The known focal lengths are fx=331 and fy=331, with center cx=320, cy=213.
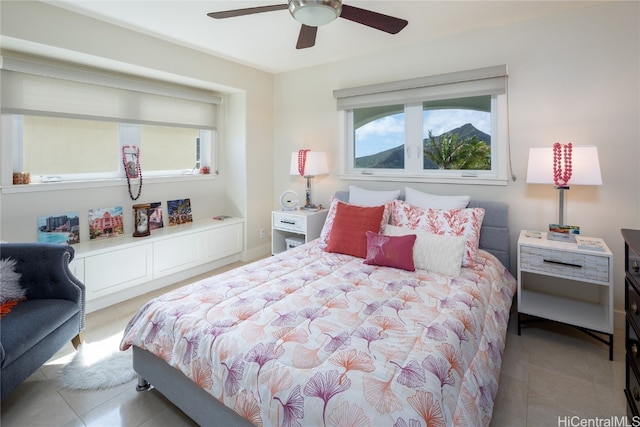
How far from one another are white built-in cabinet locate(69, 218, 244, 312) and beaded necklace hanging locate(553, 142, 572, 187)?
329cm

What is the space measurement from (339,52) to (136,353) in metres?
3.23

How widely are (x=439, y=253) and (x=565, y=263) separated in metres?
0.84

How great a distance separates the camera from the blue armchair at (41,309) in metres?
1.72

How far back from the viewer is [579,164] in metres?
2.31

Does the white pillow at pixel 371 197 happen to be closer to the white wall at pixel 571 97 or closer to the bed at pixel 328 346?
the white wall at pixel 571 97

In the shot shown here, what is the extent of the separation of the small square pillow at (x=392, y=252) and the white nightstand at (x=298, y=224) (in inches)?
49.0

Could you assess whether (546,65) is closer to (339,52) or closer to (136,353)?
(339,52)

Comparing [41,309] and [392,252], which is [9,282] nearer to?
[41,309]

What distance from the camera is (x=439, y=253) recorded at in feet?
7.62

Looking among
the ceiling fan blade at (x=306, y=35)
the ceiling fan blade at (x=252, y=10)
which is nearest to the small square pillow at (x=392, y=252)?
the ceiling fan blade at (x=306, y=35)

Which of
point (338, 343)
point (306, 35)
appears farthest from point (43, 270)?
point (306, 35)

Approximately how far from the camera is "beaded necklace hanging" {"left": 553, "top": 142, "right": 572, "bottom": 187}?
7.66 ft

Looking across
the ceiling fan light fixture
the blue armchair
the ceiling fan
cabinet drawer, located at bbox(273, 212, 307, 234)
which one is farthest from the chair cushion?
the ceiling fan light fixture

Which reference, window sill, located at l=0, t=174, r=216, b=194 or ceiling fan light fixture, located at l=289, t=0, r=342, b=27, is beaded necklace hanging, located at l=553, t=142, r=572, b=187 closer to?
ceiling fan light fixture, located at l=289, t=0, r=342, b=27
